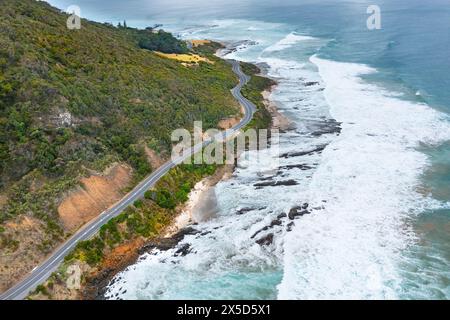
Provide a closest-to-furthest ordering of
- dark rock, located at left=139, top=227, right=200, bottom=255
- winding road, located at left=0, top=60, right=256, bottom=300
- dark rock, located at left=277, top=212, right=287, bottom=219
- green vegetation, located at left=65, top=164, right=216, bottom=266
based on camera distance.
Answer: winding road, located at left=0, top=60, right=256, bottom=300
green vegetation, located at left=65, top=164, right=216, bottom=266
dark rock, located at left=139, top=227, right=200, bottom=255
dark rock, located at left=277, top=212, right=287, bottom=219

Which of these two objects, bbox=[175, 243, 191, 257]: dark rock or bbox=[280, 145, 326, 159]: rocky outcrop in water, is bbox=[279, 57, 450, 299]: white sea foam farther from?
bbox=[175, 243, 191, 257]: dark rock

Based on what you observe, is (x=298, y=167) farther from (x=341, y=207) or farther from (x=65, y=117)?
(x=65, y=117)

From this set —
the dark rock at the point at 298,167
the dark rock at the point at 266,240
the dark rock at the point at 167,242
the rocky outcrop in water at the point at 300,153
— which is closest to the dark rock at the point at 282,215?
the dark rock at the point at 266,240

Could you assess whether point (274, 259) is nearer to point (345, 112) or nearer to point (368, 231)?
point (368, 231)

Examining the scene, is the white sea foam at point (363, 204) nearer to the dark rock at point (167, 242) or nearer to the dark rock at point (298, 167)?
the dark rock at point (298, 167)

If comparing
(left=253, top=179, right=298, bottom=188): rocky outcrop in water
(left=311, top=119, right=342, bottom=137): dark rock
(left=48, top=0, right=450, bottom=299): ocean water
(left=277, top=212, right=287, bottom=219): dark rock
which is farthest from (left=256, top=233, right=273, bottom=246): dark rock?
(left=311, top=119, right=342, bottom=137): dark rock

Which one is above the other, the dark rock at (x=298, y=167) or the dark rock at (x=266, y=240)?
the dark rock at (x=298, y=167)
